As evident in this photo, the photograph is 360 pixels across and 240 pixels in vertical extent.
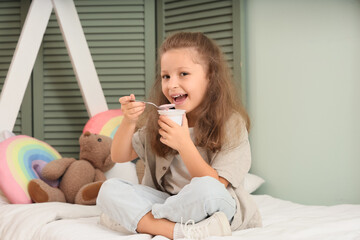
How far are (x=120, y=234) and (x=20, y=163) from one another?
838 mm

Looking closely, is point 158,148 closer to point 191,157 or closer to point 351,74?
point 191,157

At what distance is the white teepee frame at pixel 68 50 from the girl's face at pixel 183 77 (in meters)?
1.04

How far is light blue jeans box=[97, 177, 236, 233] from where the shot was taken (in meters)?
1.28

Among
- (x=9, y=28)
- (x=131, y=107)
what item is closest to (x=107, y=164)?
(x=131, y=107)

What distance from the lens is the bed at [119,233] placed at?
131cm

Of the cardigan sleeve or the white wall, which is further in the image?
the white wall

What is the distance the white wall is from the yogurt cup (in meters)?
1.12

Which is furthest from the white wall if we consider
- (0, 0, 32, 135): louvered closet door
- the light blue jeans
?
(0, 0, 32, 135): louvered closet door

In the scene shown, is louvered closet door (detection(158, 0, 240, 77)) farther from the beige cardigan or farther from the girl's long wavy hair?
the beige cardigan

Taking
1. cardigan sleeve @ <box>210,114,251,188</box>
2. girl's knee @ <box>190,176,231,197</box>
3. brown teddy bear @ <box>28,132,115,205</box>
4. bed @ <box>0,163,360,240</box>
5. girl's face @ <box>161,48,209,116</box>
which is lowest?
bed @ <box>0,163,360,240</box>

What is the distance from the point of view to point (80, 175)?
204 cm

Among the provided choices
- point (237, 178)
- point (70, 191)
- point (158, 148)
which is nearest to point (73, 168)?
point (70, 191)

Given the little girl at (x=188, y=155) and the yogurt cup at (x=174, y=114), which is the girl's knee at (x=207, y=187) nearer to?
the little girl at (x=188, y=155)

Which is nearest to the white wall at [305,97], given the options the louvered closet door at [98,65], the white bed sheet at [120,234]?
the white bed sheet at [120,234]
